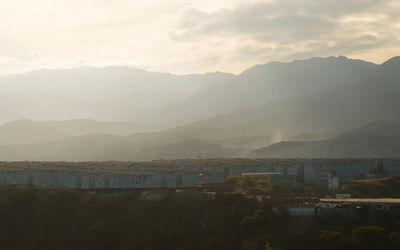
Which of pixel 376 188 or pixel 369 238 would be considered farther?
pixel 376 188

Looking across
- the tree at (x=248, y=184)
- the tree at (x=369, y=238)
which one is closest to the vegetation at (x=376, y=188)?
the tree at (x=248, y=184)

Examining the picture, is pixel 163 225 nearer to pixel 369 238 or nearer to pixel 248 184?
pixel 369 238

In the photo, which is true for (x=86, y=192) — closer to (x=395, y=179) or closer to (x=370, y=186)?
(x=370, y=186)

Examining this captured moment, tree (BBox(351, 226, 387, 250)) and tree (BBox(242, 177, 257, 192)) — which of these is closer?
tree (BBox(351, 226, 387, 250))

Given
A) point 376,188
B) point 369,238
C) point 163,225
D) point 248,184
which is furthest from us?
point 248,184

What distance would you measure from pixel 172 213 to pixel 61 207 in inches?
383

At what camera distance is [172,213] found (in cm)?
5159

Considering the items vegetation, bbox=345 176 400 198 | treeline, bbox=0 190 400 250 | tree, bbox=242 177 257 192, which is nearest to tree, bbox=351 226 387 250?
treeline, bbox=0 190 400 250

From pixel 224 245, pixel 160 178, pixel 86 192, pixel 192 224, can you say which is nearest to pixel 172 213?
pixel 192 224

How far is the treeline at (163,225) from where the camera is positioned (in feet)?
144

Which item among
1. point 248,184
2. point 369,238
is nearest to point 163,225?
point 369,238

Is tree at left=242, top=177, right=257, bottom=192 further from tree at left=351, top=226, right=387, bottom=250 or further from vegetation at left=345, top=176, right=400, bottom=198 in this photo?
tree at left=351, top=226, right=387, bottom=250

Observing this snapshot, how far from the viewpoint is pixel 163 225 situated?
49406 millimetres

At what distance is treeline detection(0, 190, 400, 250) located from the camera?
44031mm
